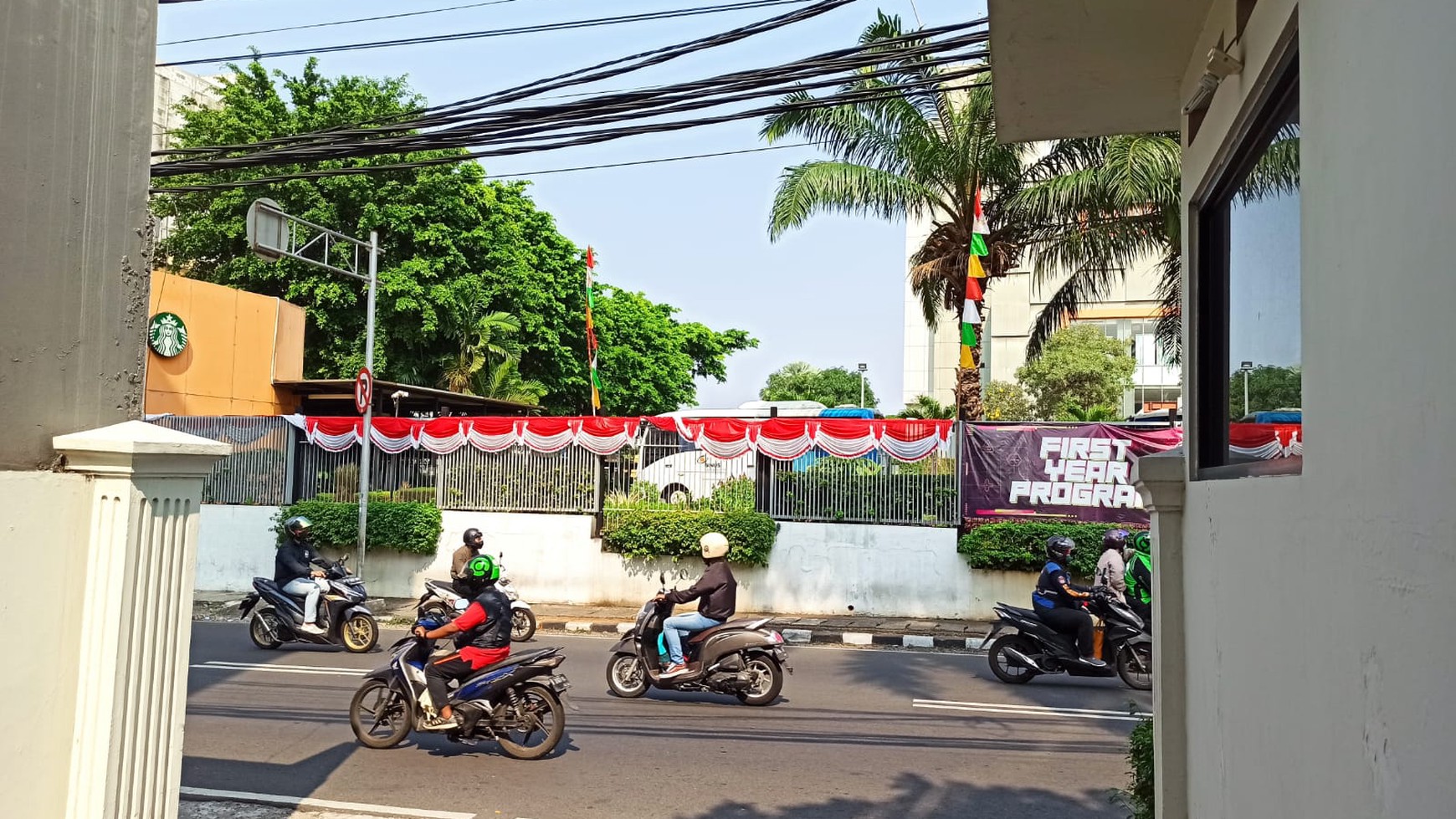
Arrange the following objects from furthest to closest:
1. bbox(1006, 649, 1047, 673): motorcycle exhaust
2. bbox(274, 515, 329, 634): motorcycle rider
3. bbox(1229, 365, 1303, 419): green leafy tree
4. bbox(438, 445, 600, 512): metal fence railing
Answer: bbox(438, 445, 600, 512): metal fence railing, bbox(274, 515, 329, 634): motorcycle rider, bbox(1006, 649, 1047, 673): motorcycle exhaust, bbox(1229, 365, 1303, 419): green leafy tree

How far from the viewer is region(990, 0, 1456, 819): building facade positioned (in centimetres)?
171

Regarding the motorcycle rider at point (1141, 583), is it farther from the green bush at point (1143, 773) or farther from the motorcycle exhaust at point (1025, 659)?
the green bush at point (1143, 773)

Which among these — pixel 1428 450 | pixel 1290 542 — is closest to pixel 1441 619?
pixel 1428 450

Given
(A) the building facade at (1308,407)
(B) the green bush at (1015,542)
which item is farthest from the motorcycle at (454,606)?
(A) the building facade at (1308,407)

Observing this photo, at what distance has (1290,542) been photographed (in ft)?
8.29

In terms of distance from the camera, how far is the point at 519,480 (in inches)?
658

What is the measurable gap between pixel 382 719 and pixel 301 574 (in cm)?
478

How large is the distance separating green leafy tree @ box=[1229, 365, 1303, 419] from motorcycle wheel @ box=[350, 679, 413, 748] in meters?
6.18

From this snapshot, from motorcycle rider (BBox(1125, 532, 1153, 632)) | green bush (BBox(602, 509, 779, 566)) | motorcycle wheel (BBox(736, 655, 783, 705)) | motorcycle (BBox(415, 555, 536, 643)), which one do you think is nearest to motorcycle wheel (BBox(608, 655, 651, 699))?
motorcycle wheel (BBox(736, 655, 783, 705))

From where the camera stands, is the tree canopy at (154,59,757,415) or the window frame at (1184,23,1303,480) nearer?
the window frame at (1184,23,1303,480)

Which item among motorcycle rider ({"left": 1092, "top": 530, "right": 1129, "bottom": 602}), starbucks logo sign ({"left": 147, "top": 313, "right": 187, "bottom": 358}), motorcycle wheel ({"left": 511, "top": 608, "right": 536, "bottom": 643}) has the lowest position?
motorcycle wheel ({"left": 511, "top": 608, "right": 536, "bottom": 643})

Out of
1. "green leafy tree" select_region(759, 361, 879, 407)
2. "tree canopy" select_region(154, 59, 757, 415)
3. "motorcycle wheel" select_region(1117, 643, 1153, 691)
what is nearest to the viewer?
"motorcycle wheel" select_region(1117, 643, 1153, 691)

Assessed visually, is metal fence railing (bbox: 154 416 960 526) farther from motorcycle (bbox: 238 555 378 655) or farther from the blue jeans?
the blue jeans

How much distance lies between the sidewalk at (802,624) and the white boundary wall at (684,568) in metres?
0.25
